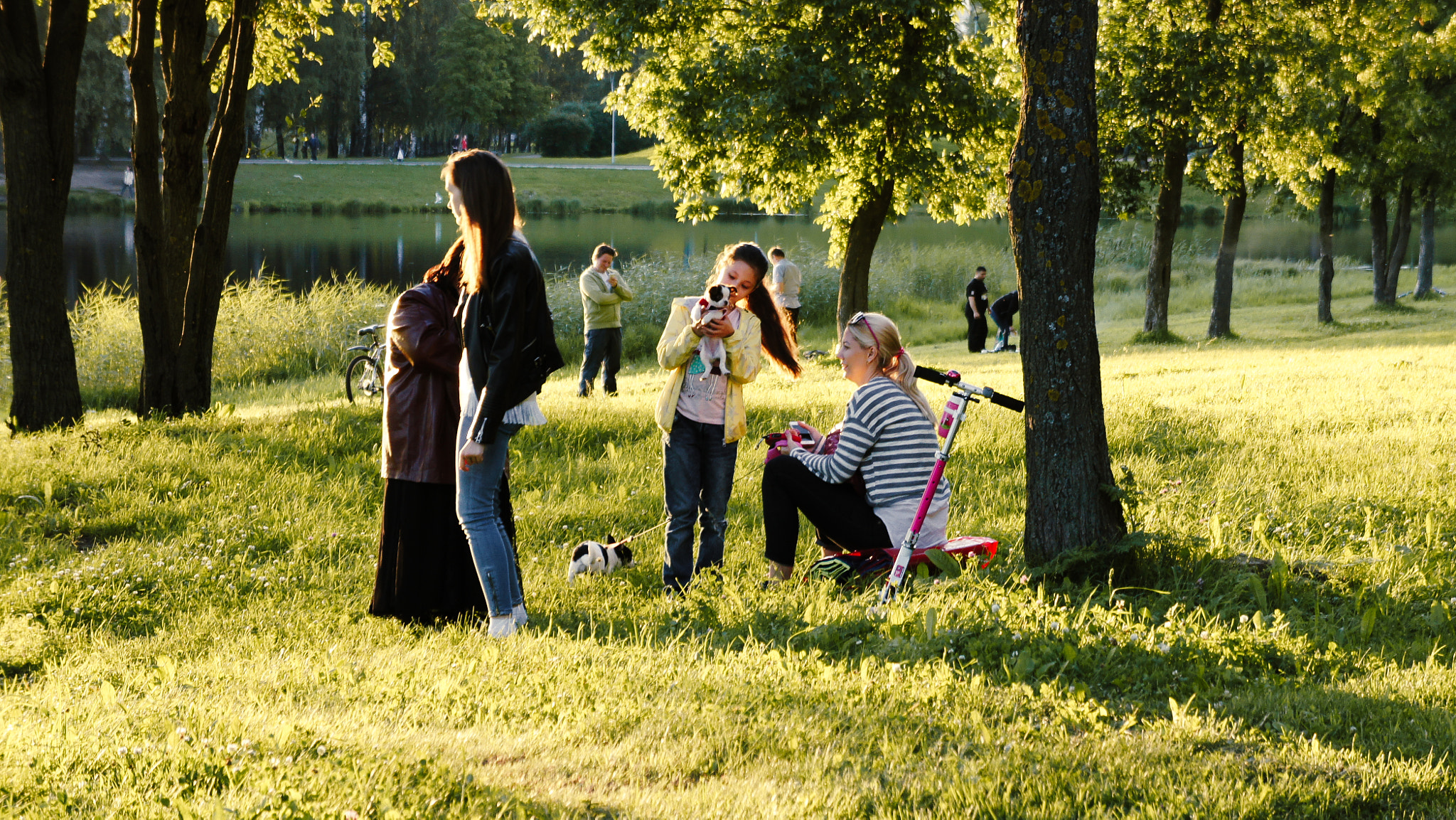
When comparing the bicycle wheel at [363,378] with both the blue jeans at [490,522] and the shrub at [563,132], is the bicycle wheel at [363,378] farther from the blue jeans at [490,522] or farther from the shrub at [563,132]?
the shrub at [563,132]

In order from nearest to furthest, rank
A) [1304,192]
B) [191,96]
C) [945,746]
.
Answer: [945,746], [191,96], [1304,192]

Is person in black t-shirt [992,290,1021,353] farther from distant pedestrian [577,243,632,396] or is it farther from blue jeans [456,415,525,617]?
blue jeans [456,415,525,617]

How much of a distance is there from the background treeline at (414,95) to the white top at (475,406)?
4720 cm

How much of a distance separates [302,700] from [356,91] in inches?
2916

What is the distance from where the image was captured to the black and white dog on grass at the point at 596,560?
5598 mm

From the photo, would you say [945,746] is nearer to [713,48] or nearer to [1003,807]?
[1003,807]

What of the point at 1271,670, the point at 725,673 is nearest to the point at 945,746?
the point at 725,673

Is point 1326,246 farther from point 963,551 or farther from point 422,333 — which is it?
point 422,333

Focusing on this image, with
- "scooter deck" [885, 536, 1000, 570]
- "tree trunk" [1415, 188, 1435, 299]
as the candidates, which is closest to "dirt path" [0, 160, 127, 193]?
"tree trunk" [1415, 188, 1435, 299]

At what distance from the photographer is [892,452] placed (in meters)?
5.02

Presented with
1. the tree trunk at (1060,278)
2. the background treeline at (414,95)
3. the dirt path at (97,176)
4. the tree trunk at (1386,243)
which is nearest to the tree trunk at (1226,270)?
the tree trunk at (1386,243)

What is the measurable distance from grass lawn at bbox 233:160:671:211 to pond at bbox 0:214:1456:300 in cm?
347

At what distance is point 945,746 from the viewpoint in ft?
10.6

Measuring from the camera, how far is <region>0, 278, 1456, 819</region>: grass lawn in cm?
292
